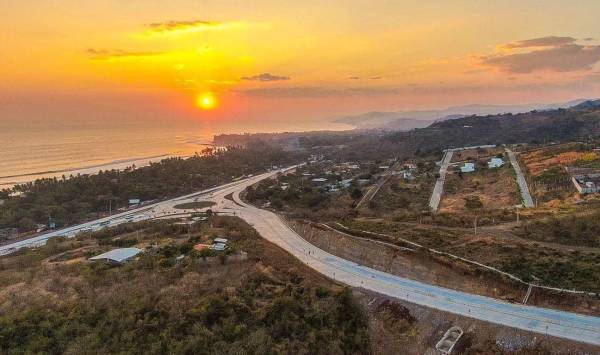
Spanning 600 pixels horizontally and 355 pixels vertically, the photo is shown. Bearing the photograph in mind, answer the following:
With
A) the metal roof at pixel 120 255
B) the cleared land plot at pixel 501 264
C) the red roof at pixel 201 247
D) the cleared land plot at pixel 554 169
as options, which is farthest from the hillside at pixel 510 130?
the metal roof at pixel 120 255

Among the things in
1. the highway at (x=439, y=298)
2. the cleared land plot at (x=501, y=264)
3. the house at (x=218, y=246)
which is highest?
the house at (x=218, y=246)

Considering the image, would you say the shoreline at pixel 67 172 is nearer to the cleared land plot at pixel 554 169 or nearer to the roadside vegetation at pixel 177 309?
the roadside vegetation at pixel 177 309

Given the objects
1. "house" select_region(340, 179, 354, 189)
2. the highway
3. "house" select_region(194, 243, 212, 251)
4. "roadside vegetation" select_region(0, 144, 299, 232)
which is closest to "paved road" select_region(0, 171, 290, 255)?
"roadside vegetation" select_region(0, 144, 299, 232)

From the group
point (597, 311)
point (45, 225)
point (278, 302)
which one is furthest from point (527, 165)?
point (45, 225)

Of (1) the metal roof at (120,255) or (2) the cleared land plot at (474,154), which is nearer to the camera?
(1) the metal roof at (120,255)

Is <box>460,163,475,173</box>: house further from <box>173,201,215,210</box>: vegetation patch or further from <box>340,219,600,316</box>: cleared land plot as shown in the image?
<box>173,201,215,210</box>: vegetation patch

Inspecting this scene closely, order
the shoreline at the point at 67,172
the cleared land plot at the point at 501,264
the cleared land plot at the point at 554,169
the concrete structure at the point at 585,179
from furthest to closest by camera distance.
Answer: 1. the shoreline at the point at 67,172
2. the cleared land plot at the point at 554,169
3. the concrete structure at the point at 585,179
4. the cleared land plot at the point at 501,264

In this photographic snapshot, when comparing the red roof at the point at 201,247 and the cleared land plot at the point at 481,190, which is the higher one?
the red roof at the point at 201,247

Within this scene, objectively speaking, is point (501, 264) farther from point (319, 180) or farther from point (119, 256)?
point (319, 180)
